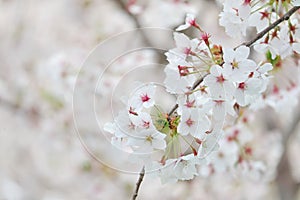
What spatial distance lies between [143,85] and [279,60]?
0.28 metres

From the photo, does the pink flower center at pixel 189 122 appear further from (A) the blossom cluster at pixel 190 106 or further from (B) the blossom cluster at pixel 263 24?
(B) the blossom cluster at pixel 263 24

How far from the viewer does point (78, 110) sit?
1.83 meters

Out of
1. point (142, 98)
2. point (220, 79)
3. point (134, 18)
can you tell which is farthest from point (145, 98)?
point (134, 18)

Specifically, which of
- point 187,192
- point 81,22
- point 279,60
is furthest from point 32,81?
point 279,60

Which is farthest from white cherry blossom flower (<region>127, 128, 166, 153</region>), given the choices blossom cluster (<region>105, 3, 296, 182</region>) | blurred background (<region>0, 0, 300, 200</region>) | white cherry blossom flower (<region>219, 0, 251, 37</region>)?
blurred background (<region>0, 0, 300, 200</region>)

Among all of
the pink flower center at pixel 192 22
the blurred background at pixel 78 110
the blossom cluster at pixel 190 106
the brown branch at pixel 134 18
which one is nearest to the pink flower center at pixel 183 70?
the blossom cluster at pixel 190 106

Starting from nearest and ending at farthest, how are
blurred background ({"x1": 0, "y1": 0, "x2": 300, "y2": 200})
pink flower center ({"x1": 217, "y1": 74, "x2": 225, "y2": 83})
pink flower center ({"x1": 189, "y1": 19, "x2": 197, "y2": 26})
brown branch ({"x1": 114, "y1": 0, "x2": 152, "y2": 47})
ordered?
pink flower center ({"x1": 217, "y1": 74, "x2": 225, "y2": 83}) < pink flower center ({"x1": 189, "y1": 19, "x2": 197, "y2": 26}) < blurred background ({"x1": 0, "y1": 0, "x2": 300, "y2": 200}) < brown branch ({"x1": 114, "y1": 0, "x2": 152, "y2": 47})

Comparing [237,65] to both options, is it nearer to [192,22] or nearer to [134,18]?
[192,22]

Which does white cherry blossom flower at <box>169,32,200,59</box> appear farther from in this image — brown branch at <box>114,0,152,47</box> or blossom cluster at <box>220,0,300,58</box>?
Result: brown branch at <box>114,0,152,47</box>

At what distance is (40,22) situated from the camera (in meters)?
3.51

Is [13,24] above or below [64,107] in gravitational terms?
above

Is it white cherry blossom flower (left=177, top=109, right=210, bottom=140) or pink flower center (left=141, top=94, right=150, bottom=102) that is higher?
pink flower center (left=141, top=94, right=150, bottom=102)

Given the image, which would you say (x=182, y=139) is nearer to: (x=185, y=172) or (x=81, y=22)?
(x=185, y=172)

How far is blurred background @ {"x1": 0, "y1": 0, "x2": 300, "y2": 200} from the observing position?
1963 millimetres
